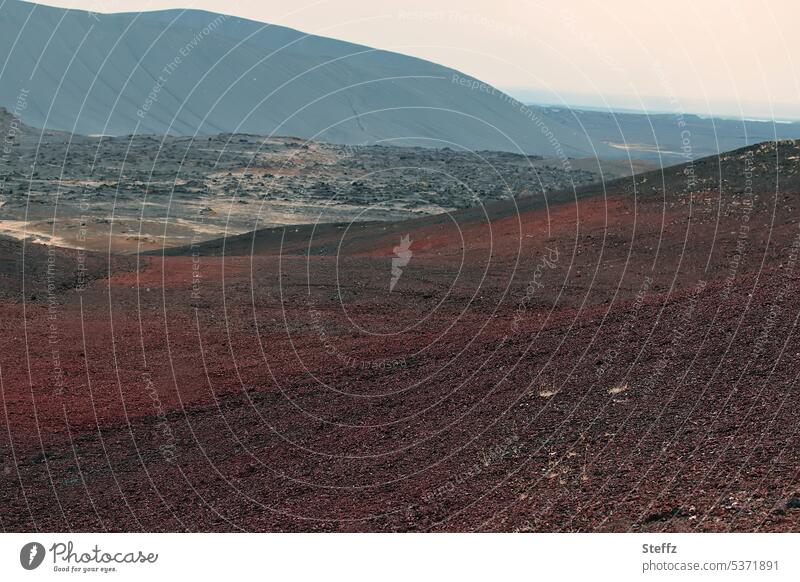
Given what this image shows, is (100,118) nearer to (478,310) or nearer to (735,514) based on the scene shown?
(478,310)

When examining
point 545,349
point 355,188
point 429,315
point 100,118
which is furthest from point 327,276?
point 100,118

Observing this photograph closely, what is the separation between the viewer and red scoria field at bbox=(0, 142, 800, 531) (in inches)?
510

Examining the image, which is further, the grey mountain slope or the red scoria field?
the grey mountain slope

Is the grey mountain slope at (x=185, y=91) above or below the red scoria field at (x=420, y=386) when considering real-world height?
above

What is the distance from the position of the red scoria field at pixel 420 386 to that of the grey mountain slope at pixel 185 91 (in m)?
108

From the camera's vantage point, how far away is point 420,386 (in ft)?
62.9

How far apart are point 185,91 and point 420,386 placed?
156 meters

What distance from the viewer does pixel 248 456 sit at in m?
16.5

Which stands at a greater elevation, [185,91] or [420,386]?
[185,91]

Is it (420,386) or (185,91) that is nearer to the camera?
(420,386)

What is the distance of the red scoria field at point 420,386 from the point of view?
12961 millimetres

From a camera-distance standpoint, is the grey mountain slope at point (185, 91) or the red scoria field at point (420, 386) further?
the grey mountain slope at point (185, 91)

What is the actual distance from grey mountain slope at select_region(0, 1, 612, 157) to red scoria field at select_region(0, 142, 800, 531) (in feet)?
356

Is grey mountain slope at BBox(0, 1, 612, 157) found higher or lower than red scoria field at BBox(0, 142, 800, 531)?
higher
